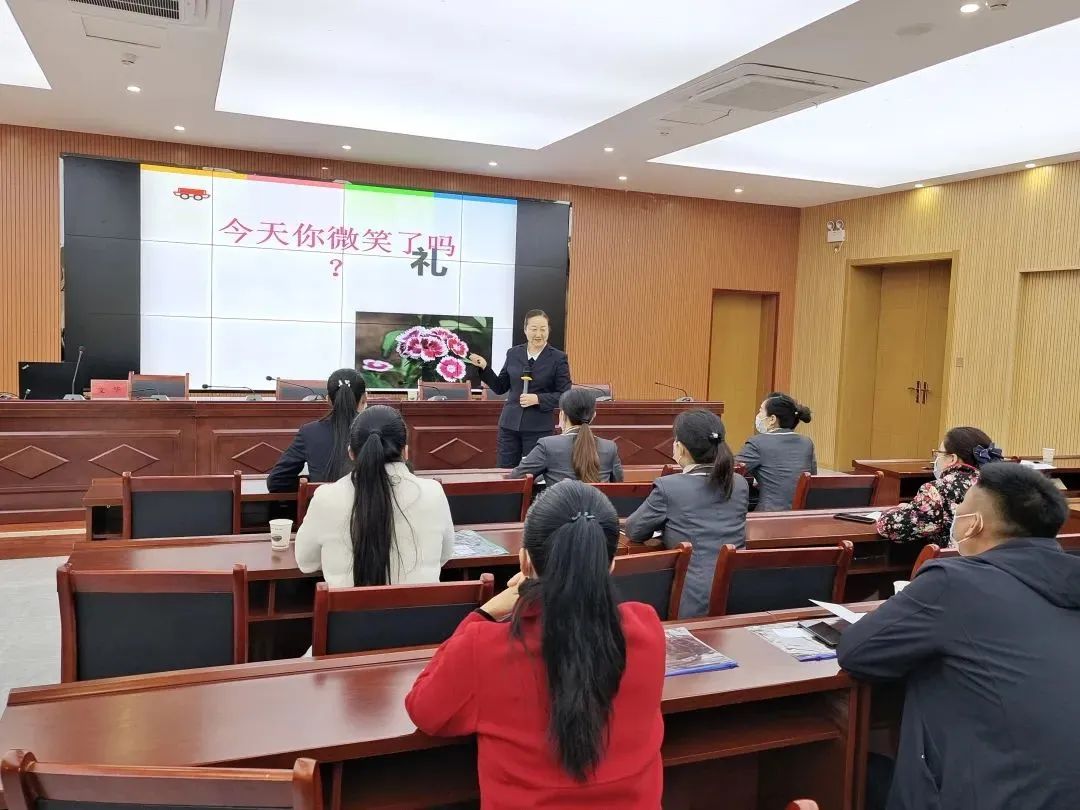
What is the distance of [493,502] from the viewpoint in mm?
3438

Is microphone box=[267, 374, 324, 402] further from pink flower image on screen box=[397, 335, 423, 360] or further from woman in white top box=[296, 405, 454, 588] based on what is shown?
woman in white top box=[296, 405, 454, 588]

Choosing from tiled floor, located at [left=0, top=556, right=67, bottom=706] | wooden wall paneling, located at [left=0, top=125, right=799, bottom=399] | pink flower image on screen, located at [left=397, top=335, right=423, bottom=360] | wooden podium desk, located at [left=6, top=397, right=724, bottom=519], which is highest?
wooden wall paneling, located at [left=0, top=125, right=799, bottom=399]

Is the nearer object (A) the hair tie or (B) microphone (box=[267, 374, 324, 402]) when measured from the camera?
(A) the hair tie

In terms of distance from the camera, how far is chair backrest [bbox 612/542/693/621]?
6.73ft

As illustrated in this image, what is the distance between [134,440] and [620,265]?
556 centimetres

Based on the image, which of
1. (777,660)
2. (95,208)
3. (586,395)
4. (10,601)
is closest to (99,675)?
(777,660)

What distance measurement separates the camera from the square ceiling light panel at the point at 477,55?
4.66 m

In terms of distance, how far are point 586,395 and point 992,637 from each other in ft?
7.52

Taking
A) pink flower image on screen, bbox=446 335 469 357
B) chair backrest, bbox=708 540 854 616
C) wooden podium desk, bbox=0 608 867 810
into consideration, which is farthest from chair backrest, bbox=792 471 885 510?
pink flower image on screen, bbox=446 335 469 357

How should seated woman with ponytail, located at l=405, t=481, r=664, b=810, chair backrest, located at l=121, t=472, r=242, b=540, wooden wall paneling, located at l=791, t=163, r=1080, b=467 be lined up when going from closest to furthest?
1. seated woman with ponytail, located at l=405, t=481, r=664, b=810
2. chair backrest, located at l=121, t=472, r=242, b=540
3. wooden wall paneling, located at l=791, t=163, r=1080, b=467

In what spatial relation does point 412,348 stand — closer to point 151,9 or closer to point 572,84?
point 572,84

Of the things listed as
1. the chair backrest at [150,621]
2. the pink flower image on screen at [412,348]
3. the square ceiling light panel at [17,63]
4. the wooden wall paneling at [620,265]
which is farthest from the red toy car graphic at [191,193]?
the chair backrest at [150,621]

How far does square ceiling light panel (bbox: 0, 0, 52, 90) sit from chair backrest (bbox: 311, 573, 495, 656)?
5.61 meters

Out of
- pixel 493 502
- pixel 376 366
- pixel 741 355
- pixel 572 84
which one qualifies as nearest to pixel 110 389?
pixel 376 366
